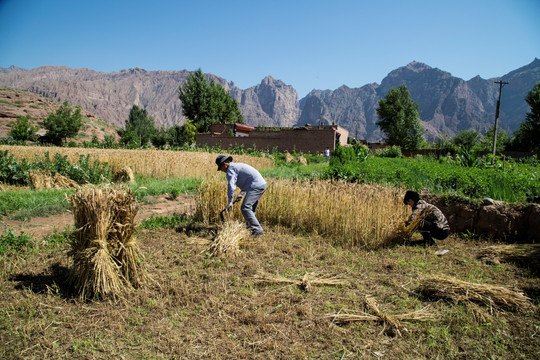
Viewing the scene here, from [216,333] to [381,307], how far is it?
1.77 meters

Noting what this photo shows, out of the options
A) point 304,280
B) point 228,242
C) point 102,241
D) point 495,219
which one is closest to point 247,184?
point 228,242

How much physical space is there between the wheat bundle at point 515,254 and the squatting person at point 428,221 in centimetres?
65

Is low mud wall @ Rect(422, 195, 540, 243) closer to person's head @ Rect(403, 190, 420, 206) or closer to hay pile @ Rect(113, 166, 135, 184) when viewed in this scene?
person's head @ Rect(403, 190, 420, 206)

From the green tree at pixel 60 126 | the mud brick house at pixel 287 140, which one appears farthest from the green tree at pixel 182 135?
the green tree at pixel 60 126

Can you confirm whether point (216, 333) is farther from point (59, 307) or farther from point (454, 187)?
point (454, 187)

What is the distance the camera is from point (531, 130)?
3616 centimetres

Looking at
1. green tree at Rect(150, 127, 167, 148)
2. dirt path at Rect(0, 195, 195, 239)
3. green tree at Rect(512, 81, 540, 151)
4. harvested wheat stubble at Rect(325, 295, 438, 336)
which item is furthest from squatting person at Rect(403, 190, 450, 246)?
green tree at Rect(150, 127, 167, 148)

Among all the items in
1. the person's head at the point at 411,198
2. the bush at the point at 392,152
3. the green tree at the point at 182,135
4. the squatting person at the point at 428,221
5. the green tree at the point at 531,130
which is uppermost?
the green tree at the point at 531,130

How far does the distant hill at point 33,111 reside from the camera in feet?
159

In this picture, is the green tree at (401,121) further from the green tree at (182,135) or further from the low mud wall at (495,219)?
the low mud wall at (495,219)

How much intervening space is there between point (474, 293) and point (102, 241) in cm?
411

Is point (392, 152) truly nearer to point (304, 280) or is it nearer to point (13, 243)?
point (304, 280)

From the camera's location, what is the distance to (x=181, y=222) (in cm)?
642

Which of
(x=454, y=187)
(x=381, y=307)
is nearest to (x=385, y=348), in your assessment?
(x=381, y=307)
